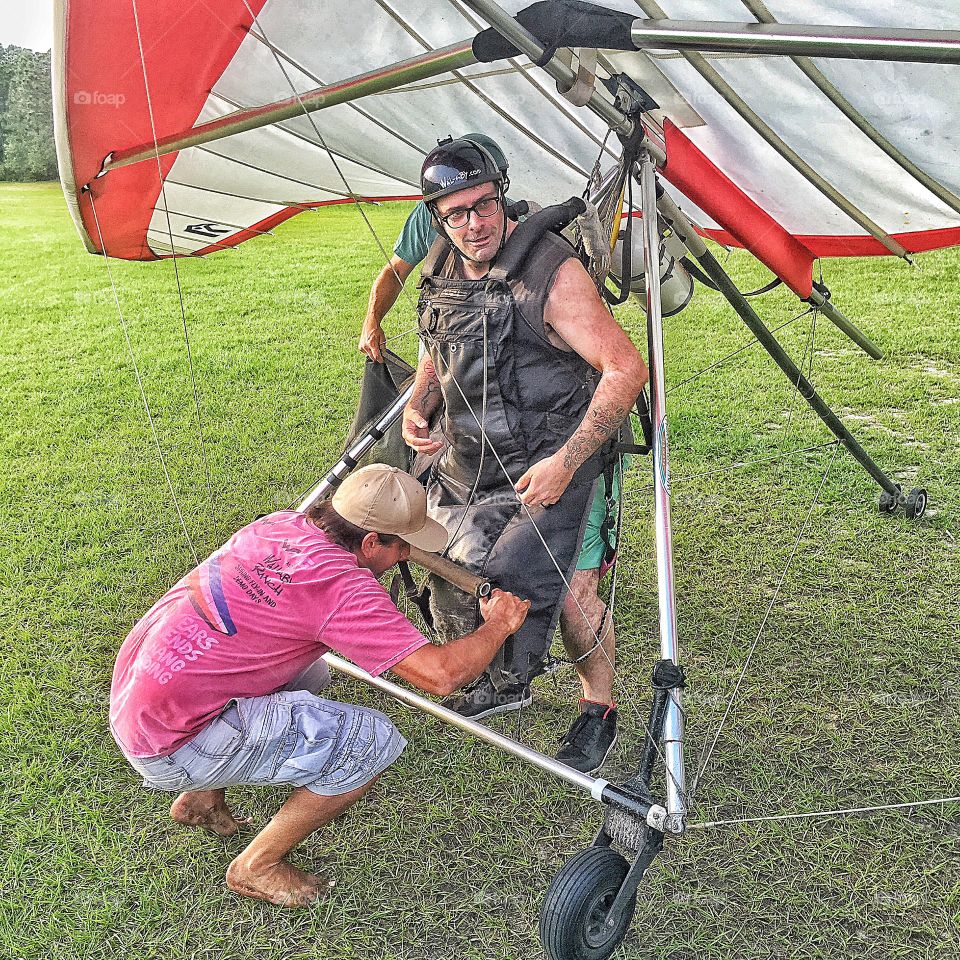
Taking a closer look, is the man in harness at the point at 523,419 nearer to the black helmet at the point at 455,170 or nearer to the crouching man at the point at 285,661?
the black helmet at the point at 455,170

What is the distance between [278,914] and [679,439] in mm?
3531

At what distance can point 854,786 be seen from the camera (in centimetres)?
278

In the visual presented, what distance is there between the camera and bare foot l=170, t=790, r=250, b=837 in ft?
8.45

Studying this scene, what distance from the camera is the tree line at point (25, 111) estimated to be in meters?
2.68

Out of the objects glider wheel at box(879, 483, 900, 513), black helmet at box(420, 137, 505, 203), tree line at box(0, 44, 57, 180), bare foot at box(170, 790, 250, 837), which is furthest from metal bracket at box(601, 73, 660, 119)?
glider wheel at box(879, 483, 900, 513)

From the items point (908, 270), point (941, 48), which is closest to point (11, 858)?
point (941, 48)

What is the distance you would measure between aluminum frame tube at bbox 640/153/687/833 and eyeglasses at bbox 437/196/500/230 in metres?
0.40

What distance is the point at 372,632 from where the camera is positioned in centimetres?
216

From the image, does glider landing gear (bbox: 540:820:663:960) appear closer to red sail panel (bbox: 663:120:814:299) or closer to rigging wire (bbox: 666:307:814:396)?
rigging wire (bbox: 666:307:814:396)

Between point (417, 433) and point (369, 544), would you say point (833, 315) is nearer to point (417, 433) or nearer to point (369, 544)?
point (417, 433)

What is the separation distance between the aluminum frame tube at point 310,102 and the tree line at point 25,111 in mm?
179

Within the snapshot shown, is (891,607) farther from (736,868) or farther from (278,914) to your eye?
(278,914)

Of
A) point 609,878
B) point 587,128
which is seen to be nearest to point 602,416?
point 609,878

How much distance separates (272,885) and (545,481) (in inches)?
46.7
